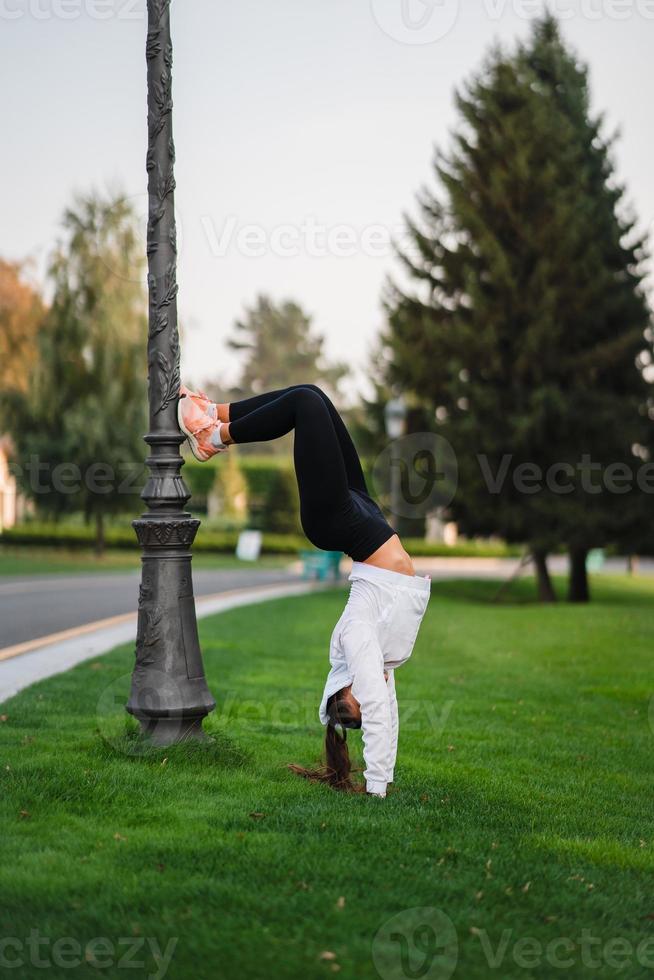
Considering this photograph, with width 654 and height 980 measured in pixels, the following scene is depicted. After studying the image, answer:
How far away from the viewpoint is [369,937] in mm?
3285

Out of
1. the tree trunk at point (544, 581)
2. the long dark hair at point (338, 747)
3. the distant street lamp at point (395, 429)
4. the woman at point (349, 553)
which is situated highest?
the distant street lamp at point (395, 429)

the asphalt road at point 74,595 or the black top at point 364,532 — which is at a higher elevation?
the black top at point 364,532

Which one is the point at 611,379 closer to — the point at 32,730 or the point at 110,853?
the point at 32,730

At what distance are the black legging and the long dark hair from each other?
0.73m

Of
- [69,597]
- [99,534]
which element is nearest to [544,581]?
[69,597]

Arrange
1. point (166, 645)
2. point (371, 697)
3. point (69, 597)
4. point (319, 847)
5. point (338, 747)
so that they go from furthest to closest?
point (69, 597) < point (166, 645) < point (338, 747) < point (371, 697) < point (319, 847)

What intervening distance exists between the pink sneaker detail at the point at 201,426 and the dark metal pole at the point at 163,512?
1.83 ft

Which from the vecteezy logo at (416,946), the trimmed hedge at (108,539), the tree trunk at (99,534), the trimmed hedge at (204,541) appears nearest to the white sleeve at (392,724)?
the vecteezy logo at (416,946)

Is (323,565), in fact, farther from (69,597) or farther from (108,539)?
(108,539)

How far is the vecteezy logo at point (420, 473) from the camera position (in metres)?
22.1

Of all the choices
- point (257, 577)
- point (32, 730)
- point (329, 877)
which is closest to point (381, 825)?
point (329, 877)

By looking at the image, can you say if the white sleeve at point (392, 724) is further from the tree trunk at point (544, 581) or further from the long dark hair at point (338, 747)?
the tree trunk at point (544, 581)

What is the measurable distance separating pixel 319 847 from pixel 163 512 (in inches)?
88.7

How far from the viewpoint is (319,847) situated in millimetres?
4051
